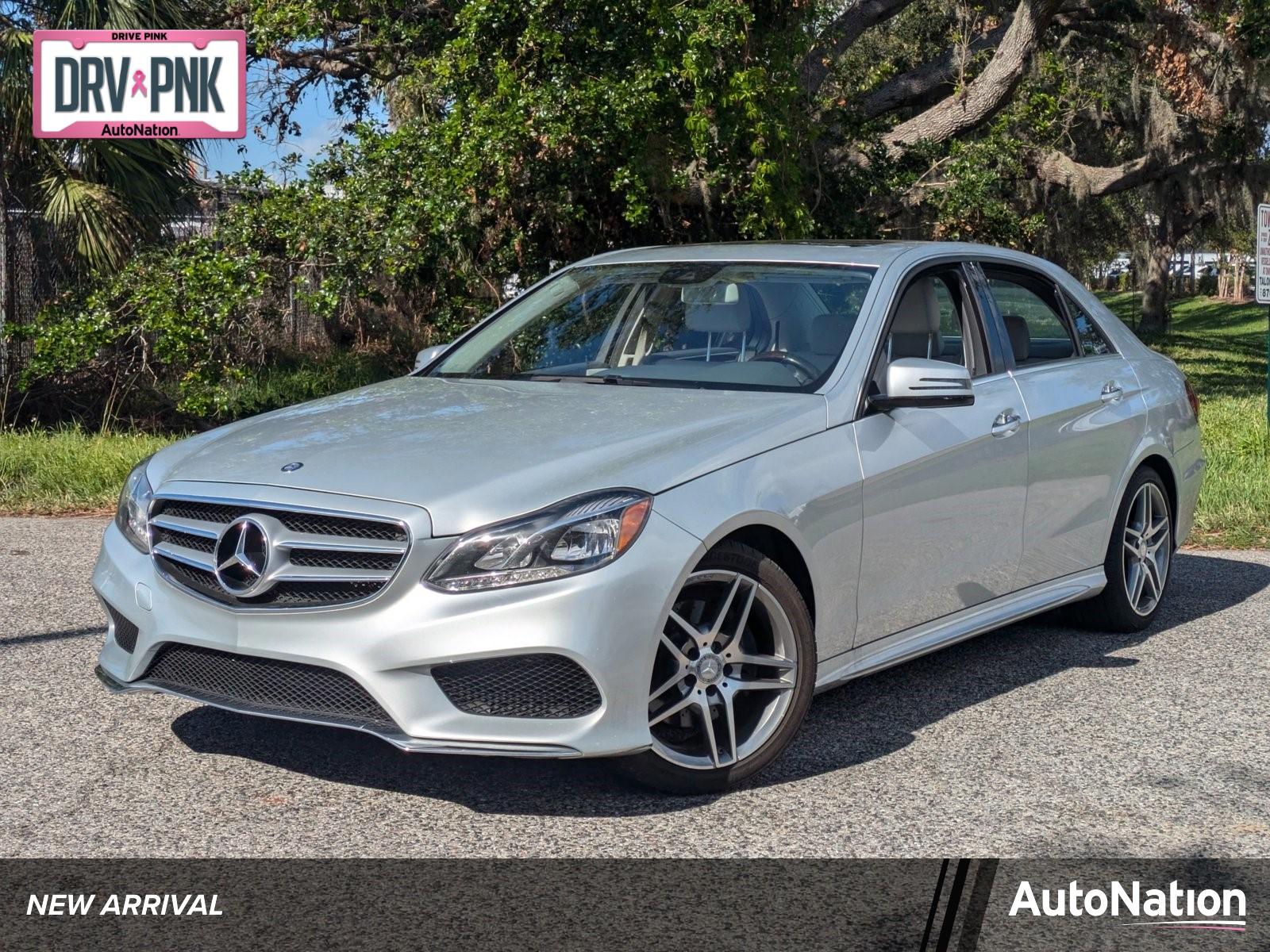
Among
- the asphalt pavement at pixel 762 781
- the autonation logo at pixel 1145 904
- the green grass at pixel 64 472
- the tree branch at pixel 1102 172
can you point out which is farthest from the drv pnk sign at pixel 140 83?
the tree branch at pixel 1102 172

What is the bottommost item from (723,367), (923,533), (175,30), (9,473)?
(9,473)

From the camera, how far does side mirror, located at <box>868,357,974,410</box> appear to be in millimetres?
5223

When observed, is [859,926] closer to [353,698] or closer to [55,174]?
[353,698]

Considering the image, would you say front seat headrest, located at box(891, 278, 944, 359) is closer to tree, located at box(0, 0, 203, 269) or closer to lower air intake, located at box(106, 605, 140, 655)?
lower air intake, located at box(106, 605, 140, 655)

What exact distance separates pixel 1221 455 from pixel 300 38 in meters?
8.89

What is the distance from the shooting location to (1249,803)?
4.69 metres

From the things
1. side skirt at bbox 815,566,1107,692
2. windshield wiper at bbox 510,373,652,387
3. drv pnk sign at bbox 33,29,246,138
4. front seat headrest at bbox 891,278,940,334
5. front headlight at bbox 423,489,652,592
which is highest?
drv pnk sign at bbox 33,29,246,138

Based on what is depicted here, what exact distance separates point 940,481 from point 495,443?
1620 millimetres

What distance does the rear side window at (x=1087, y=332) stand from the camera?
6.84 m

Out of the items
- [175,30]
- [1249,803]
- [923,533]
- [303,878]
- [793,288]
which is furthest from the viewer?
[175,30]

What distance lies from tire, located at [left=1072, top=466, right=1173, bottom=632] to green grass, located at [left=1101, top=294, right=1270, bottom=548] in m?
2.63

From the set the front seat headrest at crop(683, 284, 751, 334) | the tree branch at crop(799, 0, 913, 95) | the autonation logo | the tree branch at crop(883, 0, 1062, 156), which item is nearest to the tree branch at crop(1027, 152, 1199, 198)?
the tree branch at crop(883, 0, 1062, 156)

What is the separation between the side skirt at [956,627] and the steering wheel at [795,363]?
0.89 metres

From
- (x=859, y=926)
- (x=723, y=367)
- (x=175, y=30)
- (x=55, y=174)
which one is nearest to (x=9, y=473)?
(x=55, y=174)
